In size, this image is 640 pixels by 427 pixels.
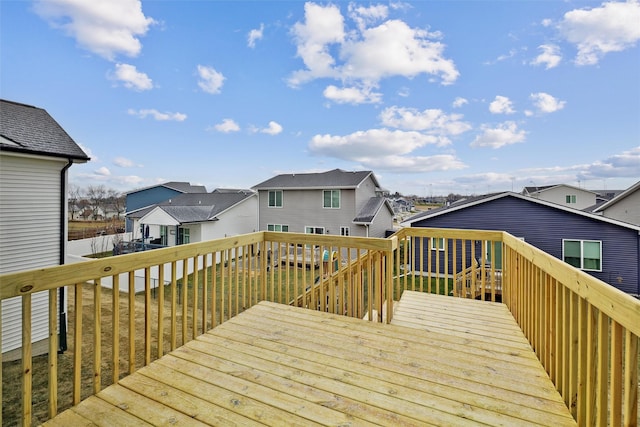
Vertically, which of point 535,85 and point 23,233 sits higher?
point 535,85

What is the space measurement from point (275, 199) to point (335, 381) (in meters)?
15.7

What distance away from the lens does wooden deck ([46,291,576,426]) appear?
1699 millimetres

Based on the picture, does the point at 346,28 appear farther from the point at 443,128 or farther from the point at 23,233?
the point at 23,233

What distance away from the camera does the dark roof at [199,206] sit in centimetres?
1539

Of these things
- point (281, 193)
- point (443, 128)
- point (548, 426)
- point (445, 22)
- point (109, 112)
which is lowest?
point (548, 426)

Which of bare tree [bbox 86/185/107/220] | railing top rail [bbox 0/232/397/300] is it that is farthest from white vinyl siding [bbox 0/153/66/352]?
bare tree [bbox 86/185/107/220]

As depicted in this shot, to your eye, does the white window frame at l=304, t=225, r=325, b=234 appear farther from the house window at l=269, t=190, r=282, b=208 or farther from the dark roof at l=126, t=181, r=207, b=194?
the dark roof at l=126, t=181, r=207, b=194

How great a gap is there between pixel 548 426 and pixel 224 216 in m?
16.8

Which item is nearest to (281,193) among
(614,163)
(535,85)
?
(535,85)

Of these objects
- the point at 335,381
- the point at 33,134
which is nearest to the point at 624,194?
the point at 335,381

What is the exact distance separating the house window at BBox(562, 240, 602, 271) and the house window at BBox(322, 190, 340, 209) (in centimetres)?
971

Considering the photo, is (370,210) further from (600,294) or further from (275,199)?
(600,294)

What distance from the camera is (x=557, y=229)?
1048 cm

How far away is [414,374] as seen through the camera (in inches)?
83.4
